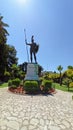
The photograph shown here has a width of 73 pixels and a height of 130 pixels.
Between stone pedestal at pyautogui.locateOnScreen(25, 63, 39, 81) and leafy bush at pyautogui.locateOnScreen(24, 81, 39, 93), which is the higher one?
stone pedestal at pyautogui.locateOnScreen(25, 63, 39, 81)

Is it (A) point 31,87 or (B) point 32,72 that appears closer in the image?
(A) point 31,87

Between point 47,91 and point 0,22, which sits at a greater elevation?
point 0,22

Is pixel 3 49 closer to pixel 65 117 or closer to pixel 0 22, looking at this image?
pixel 0 22

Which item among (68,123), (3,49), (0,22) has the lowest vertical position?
(68,123)

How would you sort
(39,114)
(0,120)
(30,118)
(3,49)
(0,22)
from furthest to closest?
1. (3,49)
2. (0,22)
3. (39,114)
4. (30,118)
5. (0,120)

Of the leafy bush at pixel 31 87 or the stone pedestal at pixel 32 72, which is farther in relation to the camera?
the stone pedestal at pixel 32 72

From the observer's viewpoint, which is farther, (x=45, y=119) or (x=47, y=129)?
(x=45, y=119)

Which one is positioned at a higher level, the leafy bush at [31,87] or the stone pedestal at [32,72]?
the stone pedestal at [32,72]

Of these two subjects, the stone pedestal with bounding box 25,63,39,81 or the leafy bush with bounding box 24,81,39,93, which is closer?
the leafy bush with bounding box 24,81,39,93

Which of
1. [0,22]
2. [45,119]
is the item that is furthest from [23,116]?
[0,22]

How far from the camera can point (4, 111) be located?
10.9 metres

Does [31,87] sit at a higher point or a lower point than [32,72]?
lower

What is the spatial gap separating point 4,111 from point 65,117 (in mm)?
3389

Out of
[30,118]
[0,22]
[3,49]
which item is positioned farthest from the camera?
[3,49]
